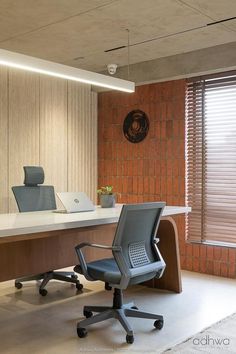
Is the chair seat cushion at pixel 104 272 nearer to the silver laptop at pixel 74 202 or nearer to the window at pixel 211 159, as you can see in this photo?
the silver laptop at pixel 74 202

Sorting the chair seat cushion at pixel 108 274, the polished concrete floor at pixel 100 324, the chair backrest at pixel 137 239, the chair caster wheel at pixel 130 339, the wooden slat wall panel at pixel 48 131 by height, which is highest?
the wooden slat wall panel at pixel 48 131

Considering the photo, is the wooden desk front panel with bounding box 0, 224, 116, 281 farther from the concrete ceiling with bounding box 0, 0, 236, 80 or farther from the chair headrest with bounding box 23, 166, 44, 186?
the concrete ceiling with bounding box 0, 0, 236, 80

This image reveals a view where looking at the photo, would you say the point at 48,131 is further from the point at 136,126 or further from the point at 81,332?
the point at 81,332

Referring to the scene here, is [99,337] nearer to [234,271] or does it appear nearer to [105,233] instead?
[105,233]

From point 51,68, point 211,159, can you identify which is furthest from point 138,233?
point 211,159

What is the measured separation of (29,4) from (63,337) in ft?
9.52

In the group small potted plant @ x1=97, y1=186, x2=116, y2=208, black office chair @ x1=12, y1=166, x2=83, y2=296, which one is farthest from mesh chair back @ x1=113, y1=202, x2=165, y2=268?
black office chair @ x1=12, y1=166, x2=83, y2=296

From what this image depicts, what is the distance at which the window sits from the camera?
16.9ft

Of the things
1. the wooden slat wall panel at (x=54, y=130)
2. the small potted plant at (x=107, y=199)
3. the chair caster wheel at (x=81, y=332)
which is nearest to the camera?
the chair caster wheel at (x=81, y=332)

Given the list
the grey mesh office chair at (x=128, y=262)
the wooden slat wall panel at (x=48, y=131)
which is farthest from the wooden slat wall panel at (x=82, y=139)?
the grey mesh office chair at (x=128, y=262)

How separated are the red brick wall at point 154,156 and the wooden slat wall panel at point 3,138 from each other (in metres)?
1.71

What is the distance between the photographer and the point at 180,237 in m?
5.62

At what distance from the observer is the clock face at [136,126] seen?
237 inches

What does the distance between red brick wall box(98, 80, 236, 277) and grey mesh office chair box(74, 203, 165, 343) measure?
213 cm
